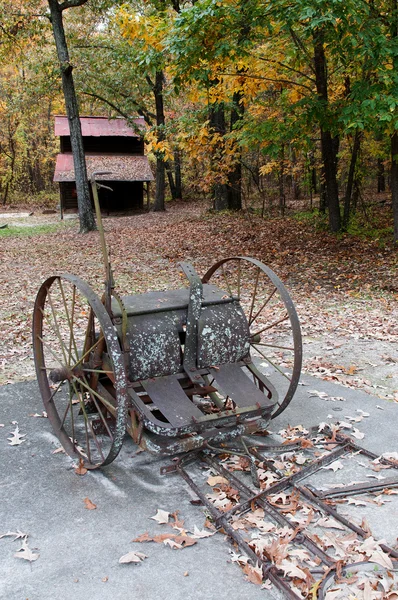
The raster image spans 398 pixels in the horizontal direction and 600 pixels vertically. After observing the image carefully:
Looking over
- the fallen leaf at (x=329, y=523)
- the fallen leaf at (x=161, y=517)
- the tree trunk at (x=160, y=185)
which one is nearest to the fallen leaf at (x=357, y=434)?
the fallen leaf at (x=329, y=523)

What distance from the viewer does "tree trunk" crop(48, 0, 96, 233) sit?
669 inches

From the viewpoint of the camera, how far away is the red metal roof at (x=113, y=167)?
84.1 ft

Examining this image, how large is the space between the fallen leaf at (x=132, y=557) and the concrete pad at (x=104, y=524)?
0.12 feet

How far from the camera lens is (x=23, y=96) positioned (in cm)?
2242

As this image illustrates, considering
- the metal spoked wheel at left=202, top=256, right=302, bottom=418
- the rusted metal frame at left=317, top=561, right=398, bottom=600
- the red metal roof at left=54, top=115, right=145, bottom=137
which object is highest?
the red metal roof at left=54, top=115, right=145, bottom=137

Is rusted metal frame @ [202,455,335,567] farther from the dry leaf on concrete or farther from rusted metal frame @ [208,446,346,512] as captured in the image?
the dry leaf on concrete

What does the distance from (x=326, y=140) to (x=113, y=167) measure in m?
15.9

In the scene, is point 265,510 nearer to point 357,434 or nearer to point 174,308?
point 357,434

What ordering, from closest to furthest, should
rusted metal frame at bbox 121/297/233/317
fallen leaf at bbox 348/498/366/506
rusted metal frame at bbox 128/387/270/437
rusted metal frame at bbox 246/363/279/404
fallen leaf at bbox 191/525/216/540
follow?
fallen leaf at bbox 191/525/216/540 → fallen leaf at bbox 348/498/366/506 → rusted metal frame at bbox 128/387/270/437 → rusted metal frame at bbox 121/297/233/317 → rusted metal frame at bbox 246/363/279/404

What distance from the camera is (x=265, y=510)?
3363 millimetres

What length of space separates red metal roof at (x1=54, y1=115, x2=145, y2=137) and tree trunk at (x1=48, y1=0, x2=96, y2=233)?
899 centimetres

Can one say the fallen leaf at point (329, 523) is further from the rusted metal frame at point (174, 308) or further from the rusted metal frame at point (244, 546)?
the rusted metal frame at point (174, 308)

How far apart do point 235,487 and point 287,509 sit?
43cm

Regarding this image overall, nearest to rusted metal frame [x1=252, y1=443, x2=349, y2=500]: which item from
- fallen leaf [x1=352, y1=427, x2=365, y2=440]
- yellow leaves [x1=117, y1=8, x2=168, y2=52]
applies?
fallen leaf [x1=352, y1=427, x2=365, y2=440]
